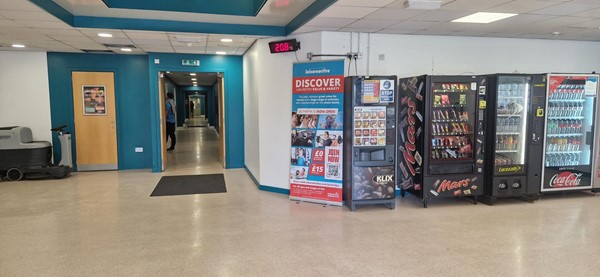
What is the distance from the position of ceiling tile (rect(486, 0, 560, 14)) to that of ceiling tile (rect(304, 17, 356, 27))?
5.39 ft

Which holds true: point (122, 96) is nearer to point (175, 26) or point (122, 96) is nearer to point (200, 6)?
point (175, 26)

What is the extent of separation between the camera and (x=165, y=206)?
5129 mm

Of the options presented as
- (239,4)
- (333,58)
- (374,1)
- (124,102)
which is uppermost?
(239,4)

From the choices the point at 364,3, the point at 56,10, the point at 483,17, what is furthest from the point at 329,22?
the point at 56,10

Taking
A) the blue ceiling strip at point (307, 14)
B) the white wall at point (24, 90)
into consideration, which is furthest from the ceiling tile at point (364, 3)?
the white wall at point (24, 90)

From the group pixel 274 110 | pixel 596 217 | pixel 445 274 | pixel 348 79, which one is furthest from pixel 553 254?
pixel 274 110

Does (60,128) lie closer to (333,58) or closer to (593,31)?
(333,58)

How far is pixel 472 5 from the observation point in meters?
4.03

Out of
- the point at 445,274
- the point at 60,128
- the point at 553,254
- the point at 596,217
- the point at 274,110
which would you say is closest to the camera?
the point at 445,274

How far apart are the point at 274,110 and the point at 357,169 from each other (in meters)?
1.67

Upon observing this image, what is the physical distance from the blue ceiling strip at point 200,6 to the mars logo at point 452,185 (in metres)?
3.44

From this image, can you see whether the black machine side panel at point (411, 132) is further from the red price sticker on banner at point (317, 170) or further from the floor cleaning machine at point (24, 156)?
the floor cleaning machine at point (24, 156)

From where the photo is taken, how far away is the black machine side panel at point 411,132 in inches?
200

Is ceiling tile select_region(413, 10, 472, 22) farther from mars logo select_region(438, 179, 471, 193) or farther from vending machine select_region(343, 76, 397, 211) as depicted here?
mars logo select_region(438, 179, 471, 193)
